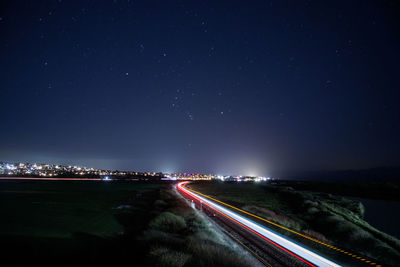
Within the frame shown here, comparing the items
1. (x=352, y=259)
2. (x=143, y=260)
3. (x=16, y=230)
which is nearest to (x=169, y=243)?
(x=143, y=260)

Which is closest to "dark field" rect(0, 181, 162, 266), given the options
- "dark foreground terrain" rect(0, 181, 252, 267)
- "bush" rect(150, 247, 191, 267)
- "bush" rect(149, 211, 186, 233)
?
"dark foreground terrain" rect(0, 181, 252, 267)

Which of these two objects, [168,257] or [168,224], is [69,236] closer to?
[168,224]

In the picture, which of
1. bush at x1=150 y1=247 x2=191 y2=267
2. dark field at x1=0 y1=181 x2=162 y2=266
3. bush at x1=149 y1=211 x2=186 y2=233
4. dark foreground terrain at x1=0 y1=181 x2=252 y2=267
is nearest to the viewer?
bush at x1=150 y1=247 x2=191 y2=267

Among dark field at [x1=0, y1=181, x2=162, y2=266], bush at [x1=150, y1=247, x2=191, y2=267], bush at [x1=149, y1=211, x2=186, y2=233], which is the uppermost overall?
bush at [x1=150, y1=247, x2=191, y2=267]

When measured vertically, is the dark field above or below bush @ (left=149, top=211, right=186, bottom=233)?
below

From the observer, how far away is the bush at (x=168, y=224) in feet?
62.9

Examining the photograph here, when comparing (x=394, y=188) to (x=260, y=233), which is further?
(x=394, y=188)

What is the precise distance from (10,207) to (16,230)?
14.2m

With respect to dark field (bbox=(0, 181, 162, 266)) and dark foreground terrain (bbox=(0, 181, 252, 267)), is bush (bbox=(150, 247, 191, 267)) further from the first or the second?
dark field (bbox=(0, 181, 162, 266))

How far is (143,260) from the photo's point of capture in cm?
987

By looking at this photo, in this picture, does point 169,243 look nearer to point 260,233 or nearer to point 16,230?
point 260,233

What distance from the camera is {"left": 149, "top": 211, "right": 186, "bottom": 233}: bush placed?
1916 cm

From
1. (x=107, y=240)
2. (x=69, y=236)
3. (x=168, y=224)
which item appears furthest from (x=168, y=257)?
(x=69, y=236)

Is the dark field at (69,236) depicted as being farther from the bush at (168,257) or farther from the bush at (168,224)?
the bush at (168,224)
